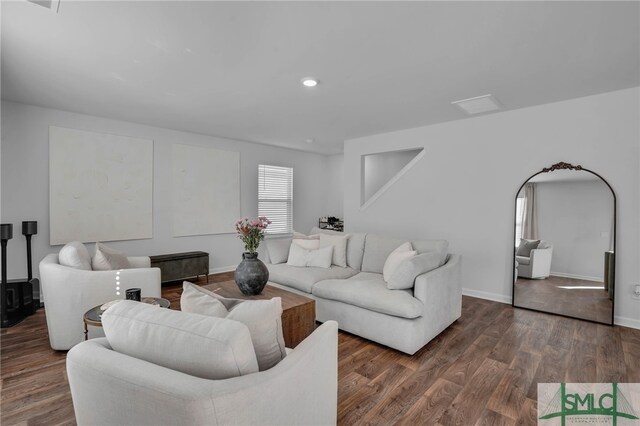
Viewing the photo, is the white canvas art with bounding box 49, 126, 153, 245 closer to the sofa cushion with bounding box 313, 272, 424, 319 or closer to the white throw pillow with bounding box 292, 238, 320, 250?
the white throw pillow with bounding box 292, 238, 320, 250

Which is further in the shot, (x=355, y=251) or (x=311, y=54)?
(x=355, y=251)

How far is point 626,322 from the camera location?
10.8 feet

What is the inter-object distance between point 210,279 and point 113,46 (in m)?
3.78

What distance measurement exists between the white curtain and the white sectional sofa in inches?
47.5

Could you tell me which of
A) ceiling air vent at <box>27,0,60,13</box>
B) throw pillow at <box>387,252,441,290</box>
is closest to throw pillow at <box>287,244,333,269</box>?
throw pillow at <box>387,252,441,290</box>

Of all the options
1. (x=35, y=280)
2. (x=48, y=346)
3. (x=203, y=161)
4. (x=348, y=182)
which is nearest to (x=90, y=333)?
(x=48, y=346)

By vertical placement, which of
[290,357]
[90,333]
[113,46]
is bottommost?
[90,333]

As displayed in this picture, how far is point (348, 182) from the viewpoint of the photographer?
5.82 metres

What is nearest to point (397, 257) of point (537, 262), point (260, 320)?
point (537, 262)

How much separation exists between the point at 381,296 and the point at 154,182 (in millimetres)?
3980

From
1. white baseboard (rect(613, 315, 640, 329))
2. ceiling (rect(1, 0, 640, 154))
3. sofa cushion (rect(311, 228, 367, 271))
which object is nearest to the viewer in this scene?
ceiling (rect(1, 0, 640, 154))

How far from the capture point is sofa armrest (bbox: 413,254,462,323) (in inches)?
106

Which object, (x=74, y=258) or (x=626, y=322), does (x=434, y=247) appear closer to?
(x=626, y=322)

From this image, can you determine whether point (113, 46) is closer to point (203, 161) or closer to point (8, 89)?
point (8, 89)
